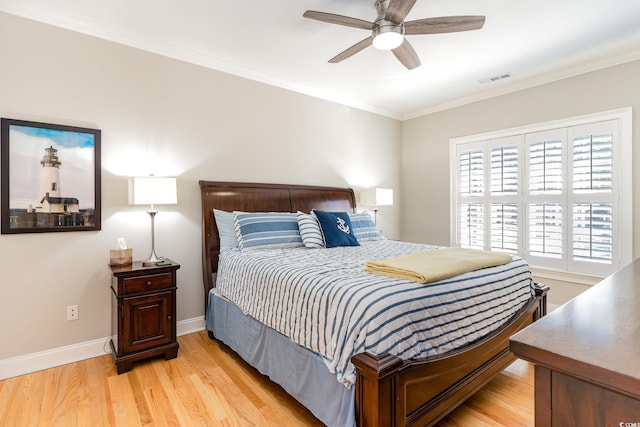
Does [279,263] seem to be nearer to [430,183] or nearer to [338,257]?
[338,257]

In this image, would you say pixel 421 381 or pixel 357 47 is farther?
pixel 357 47

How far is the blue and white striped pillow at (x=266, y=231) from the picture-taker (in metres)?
2.98

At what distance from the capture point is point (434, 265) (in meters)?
1.96

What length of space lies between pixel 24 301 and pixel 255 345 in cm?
177

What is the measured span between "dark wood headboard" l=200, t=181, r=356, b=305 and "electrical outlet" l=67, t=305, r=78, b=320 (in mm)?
1006

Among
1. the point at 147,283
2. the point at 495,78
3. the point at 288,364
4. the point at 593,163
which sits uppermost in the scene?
the point at 495,78

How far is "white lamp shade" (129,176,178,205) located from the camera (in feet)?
8.55

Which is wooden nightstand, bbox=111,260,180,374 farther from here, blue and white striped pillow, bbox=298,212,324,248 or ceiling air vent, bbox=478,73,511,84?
ceiling air vent, bbox=478,73,511,84

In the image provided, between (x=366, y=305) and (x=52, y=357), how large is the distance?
257 cm

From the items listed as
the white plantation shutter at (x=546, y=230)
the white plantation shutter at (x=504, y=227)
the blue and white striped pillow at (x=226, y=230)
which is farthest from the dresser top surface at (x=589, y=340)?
the white plantation shutter at (x=504, y=227)

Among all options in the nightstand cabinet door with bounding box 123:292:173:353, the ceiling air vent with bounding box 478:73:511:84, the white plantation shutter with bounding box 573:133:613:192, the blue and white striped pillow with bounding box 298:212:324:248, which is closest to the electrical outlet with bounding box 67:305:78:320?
the nightstand cabinet door with bounding box 123:292:173:353

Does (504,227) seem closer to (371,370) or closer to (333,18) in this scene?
(333,18)

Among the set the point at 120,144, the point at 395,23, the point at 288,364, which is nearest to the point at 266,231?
the point at 288,364

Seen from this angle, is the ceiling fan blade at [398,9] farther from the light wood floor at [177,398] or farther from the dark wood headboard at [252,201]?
the light wood floor at [177,398]
